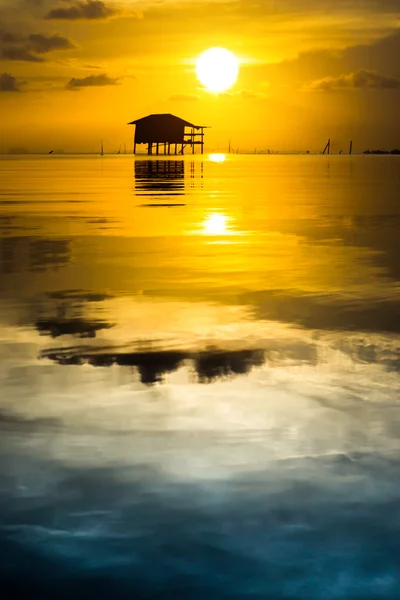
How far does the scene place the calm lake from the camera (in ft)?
14.5

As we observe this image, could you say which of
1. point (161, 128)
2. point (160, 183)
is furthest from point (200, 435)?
point (161, 128)

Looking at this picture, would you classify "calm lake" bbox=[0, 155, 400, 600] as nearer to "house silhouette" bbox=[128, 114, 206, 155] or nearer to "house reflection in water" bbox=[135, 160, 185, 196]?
"house reflection in water" bbox=[135, 160, 185, 196]

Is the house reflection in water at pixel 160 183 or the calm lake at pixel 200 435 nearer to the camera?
the calm lake at pixel 200 435

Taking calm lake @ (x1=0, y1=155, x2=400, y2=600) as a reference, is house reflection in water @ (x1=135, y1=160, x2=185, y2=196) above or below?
above

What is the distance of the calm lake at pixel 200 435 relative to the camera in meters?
4.42

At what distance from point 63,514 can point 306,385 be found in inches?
122

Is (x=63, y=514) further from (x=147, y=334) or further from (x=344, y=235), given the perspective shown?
(x=344, y=235)

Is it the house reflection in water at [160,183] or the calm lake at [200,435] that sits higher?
the house reflection in water at [160,183]

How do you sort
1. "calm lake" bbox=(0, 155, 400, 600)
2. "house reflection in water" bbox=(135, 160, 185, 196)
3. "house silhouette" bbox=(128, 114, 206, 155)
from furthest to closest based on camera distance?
"house silhouette" bbox=(128, 114, 206, 155) < "house reflection in water" bbox=(135, 160, 185, 196) < "calm lake" bbox=(0, 155, 400, 600)

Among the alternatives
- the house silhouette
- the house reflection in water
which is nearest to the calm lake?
the house reflection in water

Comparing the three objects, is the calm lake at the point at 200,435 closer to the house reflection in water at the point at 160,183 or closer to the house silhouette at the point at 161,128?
the house reflection in water at the point at 160,183

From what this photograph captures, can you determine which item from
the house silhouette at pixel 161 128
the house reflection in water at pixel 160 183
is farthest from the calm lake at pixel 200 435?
the house silhouette at pixel 161 128

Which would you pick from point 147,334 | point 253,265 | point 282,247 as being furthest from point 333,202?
point 147,334

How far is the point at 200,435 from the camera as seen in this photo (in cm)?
630
